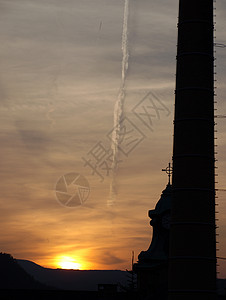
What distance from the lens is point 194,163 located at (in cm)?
4741

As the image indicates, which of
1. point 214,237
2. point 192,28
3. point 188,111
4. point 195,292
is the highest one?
point 192,28

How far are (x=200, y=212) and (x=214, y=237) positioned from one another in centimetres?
186

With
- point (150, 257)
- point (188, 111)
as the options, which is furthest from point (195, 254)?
point (150, 257)

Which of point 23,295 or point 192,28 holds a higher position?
point 192,28

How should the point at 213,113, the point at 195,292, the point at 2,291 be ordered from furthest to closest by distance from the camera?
the point at 2,291
the point at 213,113
the point at 195,292

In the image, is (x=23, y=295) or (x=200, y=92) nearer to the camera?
(x=200, y=92)

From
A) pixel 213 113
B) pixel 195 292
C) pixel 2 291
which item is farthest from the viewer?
pixel 2 291

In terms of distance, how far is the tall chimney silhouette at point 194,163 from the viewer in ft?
151

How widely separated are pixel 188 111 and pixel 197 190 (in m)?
5.14

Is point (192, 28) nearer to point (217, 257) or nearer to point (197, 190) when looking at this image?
point (197, 190)

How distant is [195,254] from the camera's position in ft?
151

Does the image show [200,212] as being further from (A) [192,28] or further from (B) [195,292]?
(A) [192,28]

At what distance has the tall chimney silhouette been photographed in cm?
4612

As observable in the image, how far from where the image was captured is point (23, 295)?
270ft
